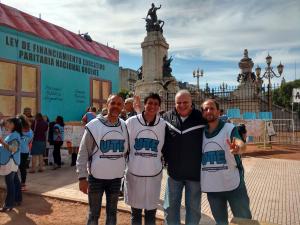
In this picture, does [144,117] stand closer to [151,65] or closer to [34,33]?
[34,33]

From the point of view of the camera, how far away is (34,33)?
11016 mm

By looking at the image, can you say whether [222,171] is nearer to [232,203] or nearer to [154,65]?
[232,203]

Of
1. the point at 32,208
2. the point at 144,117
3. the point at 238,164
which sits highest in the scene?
the point at 144,117

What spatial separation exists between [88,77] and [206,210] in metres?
9.51

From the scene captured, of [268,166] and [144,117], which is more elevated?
[144,117]

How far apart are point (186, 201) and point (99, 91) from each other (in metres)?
11.3

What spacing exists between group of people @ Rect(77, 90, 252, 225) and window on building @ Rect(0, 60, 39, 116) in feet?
24.8

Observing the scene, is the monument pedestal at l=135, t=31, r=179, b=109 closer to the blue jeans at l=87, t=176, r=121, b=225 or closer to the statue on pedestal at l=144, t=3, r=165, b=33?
the statue on pedestal at l=144, t=3, r=165, b=33

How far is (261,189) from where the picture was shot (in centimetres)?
689

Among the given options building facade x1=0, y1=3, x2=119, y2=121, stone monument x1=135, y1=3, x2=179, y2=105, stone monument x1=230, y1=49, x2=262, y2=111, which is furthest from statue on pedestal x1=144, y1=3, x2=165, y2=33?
building facade x1=0, y1=3, x2=119, y2=121

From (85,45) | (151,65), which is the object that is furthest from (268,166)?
(151,65)

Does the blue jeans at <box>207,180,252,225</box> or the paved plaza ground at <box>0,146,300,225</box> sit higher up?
the blue jeans at <box>207,180,252,225</box>

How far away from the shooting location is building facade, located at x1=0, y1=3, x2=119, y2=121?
1012 centimetres

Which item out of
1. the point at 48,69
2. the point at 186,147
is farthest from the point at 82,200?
the point at 48,69
